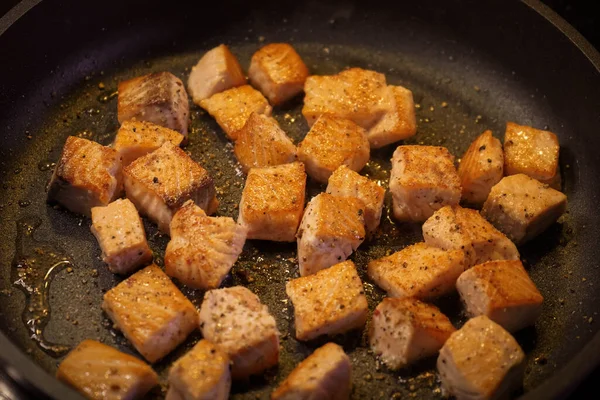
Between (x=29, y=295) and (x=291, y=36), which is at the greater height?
(x=291, y=36)

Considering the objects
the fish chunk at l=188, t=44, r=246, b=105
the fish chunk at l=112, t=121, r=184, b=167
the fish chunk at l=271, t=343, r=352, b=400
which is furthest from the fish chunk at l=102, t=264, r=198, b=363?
the fish chunk at l=188, t=44, r=246, b=105

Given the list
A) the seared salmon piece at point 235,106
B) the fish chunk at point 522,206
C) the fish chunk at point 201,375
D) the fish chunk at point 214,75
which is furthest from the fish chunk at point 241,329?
the fish chunk at point 214,75

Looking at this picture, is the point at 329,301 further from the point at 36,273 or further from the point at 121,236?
the point at 36,273

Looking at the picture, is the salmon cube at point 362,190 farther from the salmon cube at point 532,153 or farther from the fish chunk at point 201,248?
the salmon cube at point 532,153

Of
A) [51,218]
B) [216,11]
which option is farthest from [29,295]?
[216,11]

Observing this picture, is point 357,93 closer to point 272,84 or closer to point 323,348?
point 272,84

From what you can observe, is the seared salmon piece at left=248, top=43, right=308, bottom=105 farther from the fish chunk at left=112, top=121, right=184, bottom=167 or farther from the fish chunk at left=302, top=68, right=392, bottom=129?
the fish chunk at left=112, top=121, right=184, bottom=167
